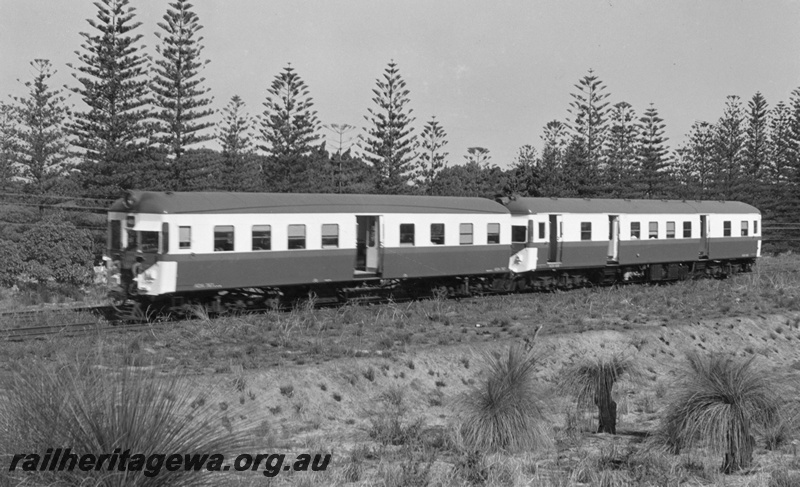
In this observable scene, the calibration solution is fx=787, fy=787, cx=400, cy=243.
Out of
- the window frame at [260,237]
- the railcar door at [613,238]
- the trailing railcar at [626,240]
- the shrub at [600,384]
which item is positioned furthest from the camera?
the railcar door at [613,238]

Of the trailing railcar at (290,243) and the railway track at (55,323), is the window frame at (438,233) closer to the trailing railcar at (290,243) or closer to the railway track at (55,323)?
the trailing railcar at (290,243)

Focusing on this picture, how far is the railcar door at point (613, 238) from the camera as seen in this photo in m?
26.7

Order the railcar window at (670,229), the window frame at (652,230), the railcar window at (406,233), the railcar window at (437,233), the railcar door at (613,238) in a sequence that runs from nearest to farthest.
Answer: the railcar window at (406,233), the railcar window at (437,233), the railcar door at (613,238), the window frame at (652,230), the railcar window at (670,229)

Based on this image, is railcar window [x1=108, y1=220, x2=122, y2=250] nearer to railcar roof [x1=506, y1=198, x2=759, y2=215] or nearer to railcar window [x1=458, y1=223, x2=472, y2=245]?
railcar window [x1=458, y1=223, x2=472, y2=245]

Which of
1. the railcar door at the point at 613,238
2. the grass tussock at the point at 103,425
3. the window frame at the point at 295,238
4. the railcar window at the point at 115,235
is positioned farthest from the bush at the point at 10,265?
the grass tussock at the point at 103,425

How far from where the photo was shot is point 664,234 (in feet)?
93.1

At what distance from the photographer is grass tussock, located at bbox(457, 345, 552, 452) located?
8.68 meters

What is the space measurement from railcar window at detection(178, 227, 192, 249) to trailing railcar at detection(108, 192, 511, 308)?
0.02m

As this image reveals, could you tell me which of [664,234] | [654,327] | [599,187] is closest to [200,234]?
[654,327]

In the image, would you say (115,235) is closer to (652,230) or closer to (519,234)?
(519,234)

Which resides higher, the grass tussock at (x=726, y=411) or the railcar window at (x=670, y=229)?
the railcar window at (x=670, y=229)

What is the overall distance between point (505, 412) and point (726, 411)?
2.32m

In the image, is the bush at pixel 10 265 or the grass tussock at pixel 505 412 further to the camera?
the bush at pixel 10 265

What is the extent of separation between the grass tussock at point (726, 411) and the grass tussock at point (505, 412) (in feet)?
4.55
